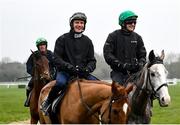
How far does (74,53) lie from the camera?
909 cm

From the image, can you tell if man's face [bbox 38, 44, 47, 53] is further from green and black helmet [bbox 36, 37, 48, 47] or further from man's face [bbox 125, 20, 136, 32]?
man's face [bbox 125, 20, 136, 32]

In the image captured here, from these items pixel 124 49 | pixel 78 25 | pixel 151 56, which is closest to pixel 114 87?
pixel 151 56

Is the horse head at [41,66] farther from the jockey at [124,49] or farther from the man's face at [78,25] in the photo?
the man's face at [78,25]

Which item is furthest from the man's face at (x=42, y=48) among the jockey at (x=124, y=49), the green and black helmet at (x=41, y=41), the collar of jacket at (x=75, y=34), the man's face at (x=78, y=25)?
the man's face at (x=78, y=25)

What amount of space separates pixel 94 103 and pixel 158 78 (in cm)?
151

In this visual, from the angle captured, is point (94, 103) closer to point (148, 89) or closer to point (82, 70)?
point (82, 70)

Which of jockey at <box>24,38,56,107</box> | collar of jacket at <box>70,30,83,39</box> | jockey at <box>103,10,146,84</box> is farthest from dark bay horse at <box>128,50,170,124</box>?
jockey at <box>24,38,56,107</box>

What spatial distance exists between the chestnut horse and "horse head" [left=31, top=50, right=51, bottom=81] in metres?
4.27

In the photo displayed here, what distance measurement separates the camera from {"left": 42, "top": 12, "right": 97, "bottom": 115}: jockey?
8.87 meters

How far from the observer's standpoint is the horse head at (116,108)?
267 inches

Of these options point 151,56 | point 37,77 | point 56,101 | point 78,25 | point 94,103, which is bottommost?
point 37,77

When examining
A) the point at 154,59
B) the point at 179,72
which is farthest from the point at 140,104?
the point at 179,72

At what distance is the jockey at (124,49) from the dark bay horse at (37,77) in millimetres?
3680

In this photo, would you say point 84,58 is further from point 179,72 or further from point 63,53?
point 179,72
